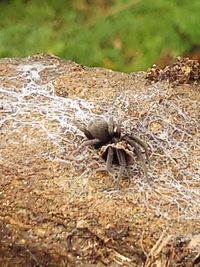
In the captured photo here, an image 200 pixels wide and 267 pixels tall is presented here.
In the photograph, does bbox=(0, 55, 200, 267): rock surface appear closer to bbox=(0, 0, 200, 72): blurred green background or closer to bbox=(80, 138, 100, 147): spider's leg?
bbox=(80, 138, 100, 147): spider's leg

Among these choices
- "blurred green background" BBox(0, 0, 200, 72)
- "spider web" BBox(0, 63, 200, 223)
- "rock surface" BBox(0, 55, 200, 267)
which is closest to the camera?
"rock surface" BBox(0, 55, 200, 267)

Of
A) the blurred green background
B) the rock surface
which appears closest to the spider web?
the rock surface

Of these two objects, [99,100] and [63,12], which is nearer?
[99,100]

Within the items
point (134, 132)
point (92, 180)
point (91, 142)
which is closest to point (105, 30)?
point (134, 132)

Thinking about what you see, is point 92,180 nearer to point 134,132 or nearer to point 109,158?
point 109,158

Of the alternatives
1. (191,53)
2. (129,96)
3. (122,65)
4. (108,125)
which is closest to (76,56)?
(122,65)

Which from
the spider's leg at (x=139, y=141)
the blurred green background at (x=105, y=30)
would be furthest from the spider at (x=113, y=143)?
the blurred green background at (x=105, y=30)

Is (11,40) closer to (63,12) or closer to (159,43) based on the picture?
(63,12)
